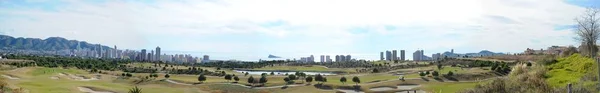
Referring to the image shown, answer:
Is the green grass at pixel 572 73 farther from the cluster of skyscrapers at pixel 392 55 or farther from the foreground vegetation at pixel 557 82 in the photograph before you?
the cluster of skyscrapers at pixel 392 55

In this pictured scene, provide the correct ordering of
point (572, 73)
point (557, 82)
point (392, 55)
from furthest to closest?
point (392, 55) < point (572, 73) < point (557, 82)

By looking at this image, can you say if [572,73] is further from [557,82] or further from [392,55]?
[392,55]

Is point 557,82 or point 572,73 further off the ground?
point 572,73

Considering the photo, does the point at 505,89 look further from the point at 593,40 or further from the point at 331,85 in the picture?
the point at 331,85

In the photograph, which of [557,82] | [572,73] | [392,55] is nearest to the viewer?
[557,82]

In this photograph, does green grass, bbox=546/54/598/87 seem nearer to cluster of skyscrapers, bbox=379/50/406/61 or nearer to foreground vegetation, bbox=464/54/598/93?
foreground vegetation, bbox=464/54/598/93

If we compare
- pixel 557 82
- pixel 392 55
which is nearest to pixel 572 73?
pixel 557 82

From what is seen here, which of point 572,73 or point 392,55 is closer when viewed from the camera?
point 572,73

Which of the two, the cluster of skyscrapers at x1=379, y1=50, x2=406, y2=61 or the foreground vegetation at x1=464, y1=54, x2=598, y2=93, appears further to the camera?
the cluster of skyscrapers at x1=379, y1=50, x2=406, y2=61

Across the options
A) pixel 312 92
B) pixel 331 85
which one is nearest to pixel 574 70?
pixel 312 92

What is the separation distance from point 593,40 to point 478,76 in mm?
17525

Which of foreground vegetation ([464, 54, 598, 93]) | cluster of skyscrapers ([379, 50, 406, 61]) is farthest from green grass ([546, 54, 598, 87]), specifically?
cluster of skyscrapers ([379, 50, 406, 61])

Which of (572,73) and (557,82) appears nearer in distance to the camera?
(557,82)

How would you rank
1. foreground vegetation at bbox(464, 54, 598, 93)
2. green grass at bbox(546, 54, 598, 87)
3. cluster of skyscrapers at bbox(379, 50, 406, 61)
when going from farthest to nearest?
cluster of skyscrapers at bbox(379, 50, 406, 61) → green grass at bbox(546, 54, 598, 87) → foreground vegetation at bbox(464, 54, 598, 93)
